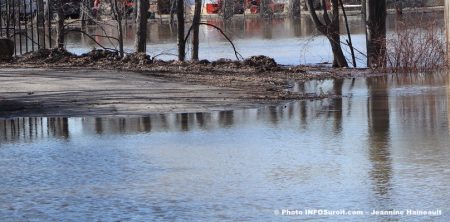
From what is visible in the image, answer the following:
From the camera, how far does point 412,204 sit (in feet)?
26.1

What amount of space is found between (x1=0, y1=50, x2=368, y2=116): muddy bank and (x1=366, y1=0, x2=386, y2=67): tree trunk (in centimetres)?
63

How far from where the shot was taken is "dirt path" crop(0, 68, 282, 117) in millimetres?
14492

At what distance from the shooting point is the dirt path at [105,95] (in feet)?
Result: 47.5

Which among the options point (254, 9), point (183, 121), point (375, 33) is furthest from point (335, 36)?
point (254, 9)

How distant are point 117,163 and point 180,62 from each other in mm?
12496

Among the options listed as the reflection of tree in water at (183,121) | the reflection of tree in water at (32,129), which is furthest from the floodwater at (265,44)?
the reflection of tree in water at (32,129)

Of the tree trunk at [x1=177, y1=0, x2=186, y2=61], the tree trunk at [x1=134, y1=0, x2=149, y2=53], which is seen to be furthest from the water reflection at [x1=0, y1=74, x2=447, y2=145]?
the tree trunk at [x1=134, y1=0, x2=149, y2=53]

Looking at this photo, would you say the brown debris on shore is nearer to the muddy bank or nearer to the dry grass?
the muddy bank

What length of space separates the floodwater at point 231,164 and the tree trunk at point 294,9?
47.2 m

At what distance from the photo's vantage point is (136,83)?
57.6 ft

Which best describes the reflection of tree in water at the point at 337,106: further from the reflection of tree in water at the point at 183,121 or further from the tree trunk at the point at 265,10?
the tree trunk at the point at 265,10

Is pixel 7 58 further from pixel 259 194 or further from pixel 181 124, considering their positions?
pixel 259 194

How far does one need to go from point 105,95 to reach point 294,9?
4737 cm

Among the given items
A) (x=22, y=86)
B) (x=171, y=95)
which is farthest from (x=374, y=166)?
(x=22, y=86)
